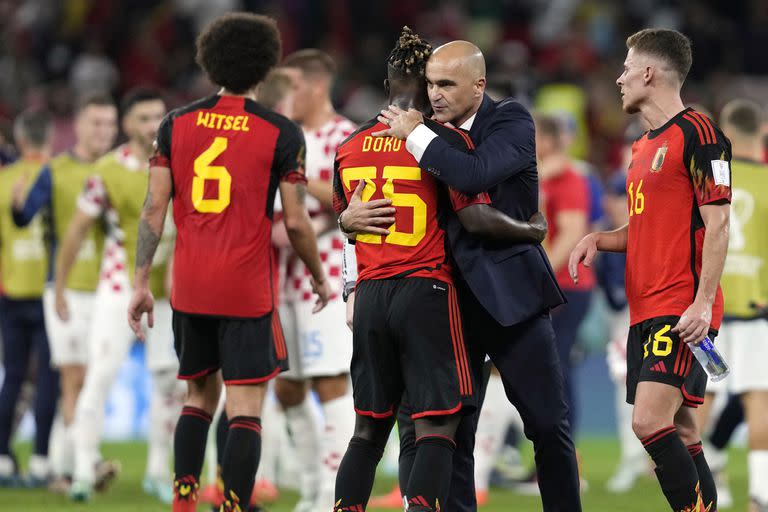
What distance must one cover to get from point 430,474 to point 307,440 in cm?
280

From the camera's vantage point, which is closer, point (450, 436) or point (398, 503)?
point (450, 436)

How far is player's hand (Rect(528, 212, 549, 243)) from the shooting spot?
5.70 m

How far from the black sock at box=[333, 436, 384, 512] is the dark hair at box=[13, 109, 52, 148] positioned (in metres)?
5.28

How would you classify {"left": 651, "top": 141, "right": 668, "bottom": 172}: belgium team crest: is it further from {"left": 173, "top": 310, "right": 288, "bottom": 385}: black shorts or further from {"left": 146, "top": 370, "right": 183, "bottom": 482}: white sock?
{"left": 146, "top": 370, "right": 183, "bottom": 482}: white sock

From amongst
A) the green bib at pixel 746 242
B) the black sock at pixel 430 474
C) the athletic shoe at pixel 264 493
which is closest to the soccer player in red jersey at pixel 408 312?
the black sock at pixel 430 474

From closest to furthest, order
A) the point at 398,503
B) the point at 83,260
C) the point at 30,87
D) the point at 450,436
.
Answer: the point at 450,436 < the point at 398,503 < the point at 83,260 < the point at 30,87

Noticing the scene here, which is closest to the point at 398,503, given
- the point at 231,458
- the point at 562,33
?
the point at 231,458

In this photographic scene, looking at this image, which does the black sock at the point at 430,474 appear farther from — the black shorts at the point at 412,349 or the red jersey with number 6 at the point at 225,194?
the red jersey with number 6 at the point at 225,194

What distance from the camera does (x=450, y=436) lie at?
544cm

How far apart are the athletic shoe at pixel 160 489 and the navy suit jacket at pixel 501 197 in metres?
3.75

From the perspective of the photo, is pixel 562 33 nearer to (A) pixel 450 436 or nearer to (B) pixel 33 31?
(B) pixel 33 31

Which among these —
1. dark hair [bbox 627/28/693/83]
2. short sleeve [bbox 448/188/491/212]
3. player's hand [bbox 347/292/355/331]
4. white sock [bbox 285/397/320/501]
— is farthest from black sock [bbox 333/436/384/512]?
white sock [bbox 285/397/320/501]

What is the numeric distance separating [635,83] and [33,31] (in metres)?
14.7

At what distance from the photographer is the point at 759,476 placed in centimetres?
784
